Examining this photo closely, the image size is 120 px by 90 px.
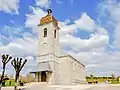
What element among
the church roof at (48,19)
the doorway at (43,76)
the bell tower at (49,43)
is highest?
the church roof at (48,19)

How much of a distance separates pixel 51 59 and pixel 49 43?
9.52 feet

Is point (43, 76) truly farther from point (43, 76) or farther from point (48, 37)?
point (48, 37)

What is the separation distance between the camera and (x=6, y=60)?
2356 centimetres

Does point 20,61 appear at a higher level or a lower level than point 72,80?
higher

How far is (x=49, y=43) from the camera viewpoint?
120 feet

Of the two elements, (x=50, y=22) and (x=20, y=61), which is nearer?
(x=20, y=61)

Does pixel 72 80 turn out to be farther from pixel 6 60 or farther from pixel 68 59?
pixel 6 60

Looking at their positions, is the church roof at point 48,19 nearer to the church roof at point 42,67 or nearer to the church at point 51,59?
the church at point 51,59

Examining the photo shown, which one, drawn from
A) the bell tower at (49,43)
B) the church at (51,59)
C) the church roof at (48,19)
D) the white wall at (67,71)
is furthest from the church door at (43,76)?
the church roof at (48,19)

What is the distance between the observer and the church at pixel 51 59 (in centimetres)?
3547

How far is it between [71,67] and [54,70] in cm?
344

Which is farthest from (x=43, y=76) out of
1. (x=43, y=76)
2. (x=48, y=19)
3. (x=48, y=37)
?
(x=48, y=19)

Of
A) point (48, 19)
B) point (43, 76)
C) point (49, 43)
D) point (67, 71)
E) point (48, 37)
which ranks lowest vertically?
point (43, 76)

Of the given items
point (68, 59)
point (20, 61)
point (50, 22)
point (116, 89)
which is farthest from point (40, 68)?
point (116, 89)
